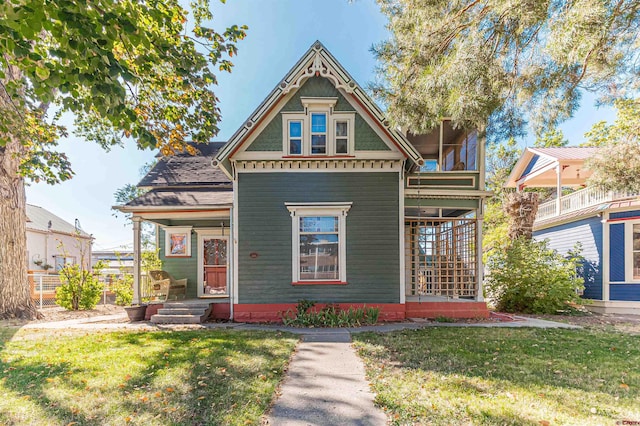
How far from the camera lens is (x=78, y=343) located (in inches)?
225

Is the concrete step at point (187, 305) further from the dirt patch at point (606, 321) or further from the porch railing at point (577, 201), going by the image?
the porch railing at point (577, 201)

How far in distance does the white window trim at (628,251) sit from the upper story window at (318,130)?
1019 centimetres

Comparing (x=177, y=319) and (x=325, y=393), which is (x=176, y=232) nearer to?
(x=177, y=319)

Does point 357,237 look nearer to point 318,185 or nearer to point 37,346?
point 318,185

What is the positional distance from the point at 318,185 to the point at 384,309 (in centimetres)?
377

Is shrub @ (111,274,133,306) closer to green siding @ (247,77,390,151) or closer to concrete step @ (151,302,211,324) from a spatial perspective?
concrete step @ (151,302,211,324)

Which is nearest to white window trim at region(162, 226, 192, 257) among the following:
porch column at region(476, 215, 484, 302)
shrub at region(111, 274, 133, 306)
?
shrub at region(111, 274, 133, 306)

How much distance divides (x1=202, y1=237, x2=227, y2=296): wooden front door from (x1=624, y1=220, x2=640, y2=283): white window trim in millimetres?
13910

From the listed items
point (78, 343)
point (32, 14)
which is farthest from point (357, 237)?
point (32, 14)

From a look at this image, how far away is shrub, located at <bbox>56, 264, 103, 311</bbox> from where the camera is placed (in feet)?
34.6

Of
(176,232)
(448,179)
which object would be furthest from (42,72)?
(448,179)

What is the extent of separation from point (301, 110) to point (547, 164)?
1234 cm

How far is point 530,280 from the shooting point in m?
9.50

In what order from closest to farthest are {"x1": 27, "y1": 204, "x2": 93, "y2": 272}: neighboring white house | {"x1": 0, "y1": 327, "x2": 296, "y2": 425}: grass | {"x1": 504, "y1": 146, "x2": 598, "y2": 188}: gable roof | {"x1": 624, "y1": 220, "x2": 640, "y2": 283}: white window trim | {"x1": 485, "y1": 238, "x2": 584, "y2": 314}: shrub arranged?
{"x1": 0, "y1": 327, "x2": 296, "y2": 425}: grass
{"x1": 485, "y1": 238, "x2": 584, "y2": 314}: shrub
{"x1": 624, "y1": 220, "x2": 640, "y2": 283}: white window trim
{"x1": 504, "y1": 146, "x2": 598, "y2": 188}: gable roof
{"x1": 27, "y1": 204, "x2": 93, "y2": 272}: neighboring white house
